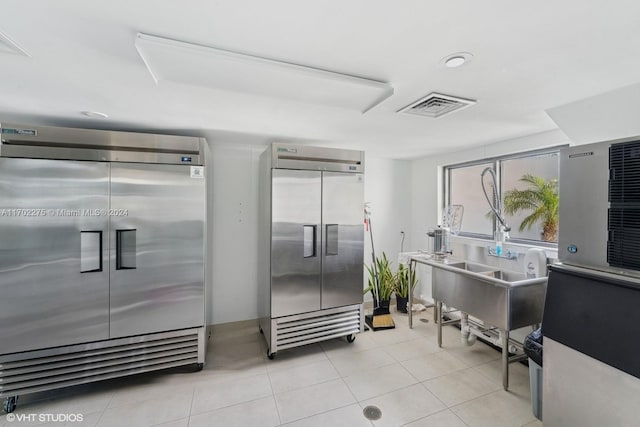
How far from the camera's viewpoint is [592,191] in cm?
132

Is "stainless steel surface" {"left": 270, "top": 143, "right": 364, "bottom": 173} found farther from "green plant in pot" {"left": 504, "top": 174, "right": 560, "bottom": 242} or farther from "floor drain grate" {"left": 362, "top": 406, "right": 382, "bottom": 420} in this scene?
"floor drain grate" {"left": 362, "top": 406, "right": 382, "bottom": 420}

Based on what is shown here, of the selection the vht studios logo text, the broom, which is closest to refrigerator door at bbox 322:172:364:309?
the broom

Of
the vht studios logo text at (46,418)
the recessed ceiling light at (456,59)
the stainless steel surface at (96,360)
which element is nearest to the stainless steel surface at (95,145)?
the stainless steel surface at (96,360)

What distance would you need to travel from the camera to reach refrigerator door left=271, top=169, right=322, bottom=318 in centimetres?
262

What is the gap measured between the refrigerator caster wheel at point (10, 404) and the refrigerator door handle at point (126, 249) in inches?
44.6

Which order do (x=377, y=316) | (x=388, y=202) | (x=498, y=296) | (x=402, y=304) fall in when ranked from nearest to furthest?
(x=498, y=296)
(x=377, y=316)
(x=402, y=304)
(x=388, y=202)

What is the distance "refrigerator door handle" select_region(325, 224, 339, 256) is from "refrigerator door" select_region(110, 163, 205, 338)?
1.25m

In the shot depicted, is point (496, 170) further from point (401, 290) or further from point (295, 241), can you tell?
point (295, 241)

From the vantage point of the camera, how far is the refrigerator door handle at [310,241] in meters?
2.75

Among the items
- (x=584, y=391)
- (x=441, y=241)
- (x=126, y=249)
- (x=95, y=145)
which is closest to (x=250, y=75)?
(x=95, y=145)

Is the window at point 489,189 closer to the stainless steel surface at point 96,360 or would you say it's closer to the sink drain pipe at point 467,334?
the sink drain pipe at point 467,334

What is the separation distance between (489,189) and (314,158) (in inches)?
91.0

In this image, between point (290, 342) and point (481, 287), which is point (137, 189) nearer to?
point (290, 342)

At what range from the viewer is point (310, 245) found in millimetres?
2777
